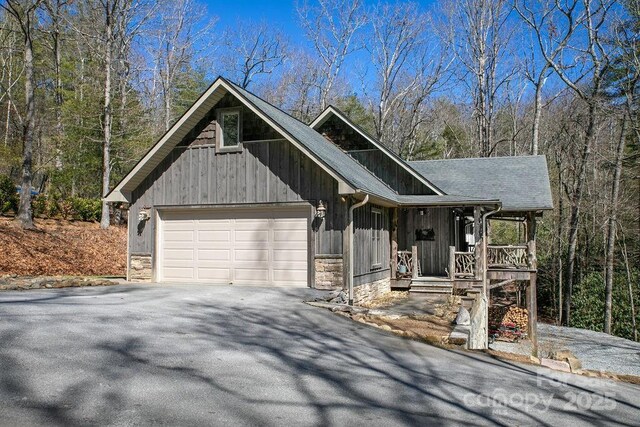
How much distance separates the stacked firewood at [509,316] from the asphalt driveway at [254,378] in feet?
32.8

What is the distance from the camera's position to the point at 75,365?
5.42 metres

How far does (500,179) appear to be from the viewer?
18.6m

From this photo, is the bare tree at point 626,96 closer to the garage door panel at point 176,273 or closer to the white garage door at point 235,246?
the white garage door at point 235,246

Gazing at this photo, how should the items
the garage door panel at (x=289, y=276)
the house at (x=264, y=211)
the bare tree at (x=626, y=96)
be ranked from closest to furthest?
1. the house at (x=264, y=211)
2. the garage door panel at (x=289, y=276)
3. the bare tree at (x=626, y=96)

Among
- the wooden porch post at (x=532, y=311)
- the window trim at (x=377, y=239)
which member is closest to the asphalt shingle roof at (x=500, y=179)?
the wooden porch post at (x=532, y=311)

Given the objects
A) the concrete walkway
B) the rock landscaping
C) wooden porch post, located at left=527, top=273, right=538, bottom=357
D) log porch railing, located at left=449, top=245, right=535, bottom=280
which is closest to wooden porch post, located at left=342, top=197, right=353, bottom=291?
the rock landscaping

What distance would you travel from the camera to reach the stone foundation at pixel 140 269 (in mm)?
14344

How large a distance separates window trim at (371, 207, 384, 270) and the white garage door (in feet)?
7.85

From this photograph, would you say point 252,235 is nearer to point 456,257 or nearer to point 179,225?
point 179,225

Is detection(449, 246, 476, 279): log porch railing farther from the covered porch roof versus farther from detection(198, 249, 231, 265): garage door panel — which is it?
detection(198, 249, 231, 265): garage door panel

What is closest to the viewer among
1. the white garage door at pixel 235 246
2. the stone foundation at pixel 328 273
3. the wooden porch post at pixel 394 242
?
the stone foundation at pixel 328 273

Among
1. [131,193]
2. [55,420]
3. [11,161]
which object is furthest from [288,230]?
[11,161]

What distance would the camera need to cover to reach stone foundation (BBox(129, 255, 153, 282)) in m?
Result: 14.3

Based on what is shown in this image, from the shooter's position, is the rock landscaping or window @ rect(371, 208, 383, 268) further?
window @ rect(371, 208, 383, 268)
